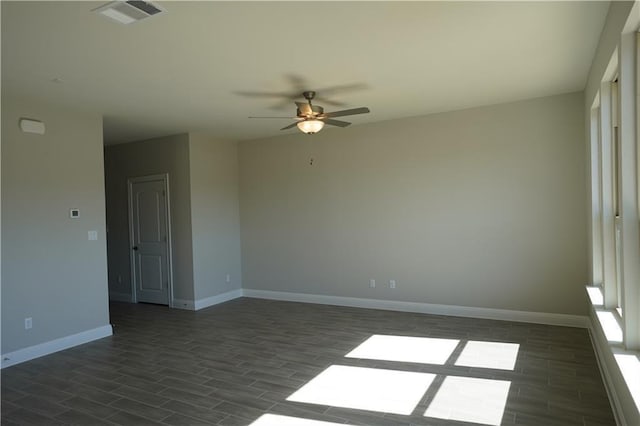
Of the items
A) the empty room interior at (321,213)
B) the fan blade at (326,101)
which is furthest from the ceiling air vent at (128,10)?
the fan blade at (326,101)

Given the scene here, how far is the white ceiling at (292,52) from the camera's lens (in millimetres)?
2602

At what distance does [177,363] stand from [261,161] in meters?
3.77

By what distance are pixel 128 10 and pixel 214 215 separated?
4396 millimetres

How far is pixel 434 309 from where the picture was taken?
5.51 meters

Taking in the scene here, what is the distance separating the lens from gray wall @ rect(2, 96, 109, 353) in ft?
13.5

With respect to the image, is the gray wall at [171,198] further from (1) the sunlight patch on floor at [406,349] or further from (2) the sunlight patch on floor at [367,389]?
(2) the sunlight patch on floor at [367,389]

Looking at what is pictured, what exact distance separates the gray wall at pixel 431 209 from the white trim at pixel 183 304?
3.75ft

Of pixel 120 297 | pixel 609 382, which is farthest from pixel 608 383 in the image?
pixel 120 297

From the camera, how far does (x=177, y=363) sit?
3979mm

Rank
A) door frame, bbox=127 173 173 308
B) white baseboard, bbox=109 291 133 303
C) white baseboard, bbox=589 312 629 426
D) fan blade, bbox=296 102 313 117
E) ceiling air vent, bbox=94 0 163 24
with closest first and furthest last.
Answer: ceiling air vent, bbox=94 0 163 24 → white baseboard, bbox=589 312 629 426 → fan blade, bbox=296 102 313 117 → door frame, bbox=127 173 173 308 → white baseboard, bbox=109 291 133 303

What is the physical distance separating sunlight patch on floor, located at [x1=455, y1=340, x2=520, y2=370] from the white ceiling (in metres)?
2.70

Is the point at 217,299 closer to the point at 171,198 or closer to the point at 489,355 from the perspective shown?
the point at 171,198

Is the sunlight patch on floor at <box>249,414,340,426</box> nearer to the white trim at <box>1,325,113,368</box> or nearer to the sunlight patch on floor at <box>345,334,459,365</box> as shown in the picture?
A: the sunlight patch on floor at <box>345,334,459,365</box>

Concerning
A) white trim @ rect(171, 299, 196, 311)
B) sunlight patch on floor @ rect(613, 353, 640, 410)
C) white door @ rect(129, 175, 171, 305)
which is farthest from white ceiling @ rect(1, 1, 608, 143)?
white trim @ rect(171, 299, 196, 311)
